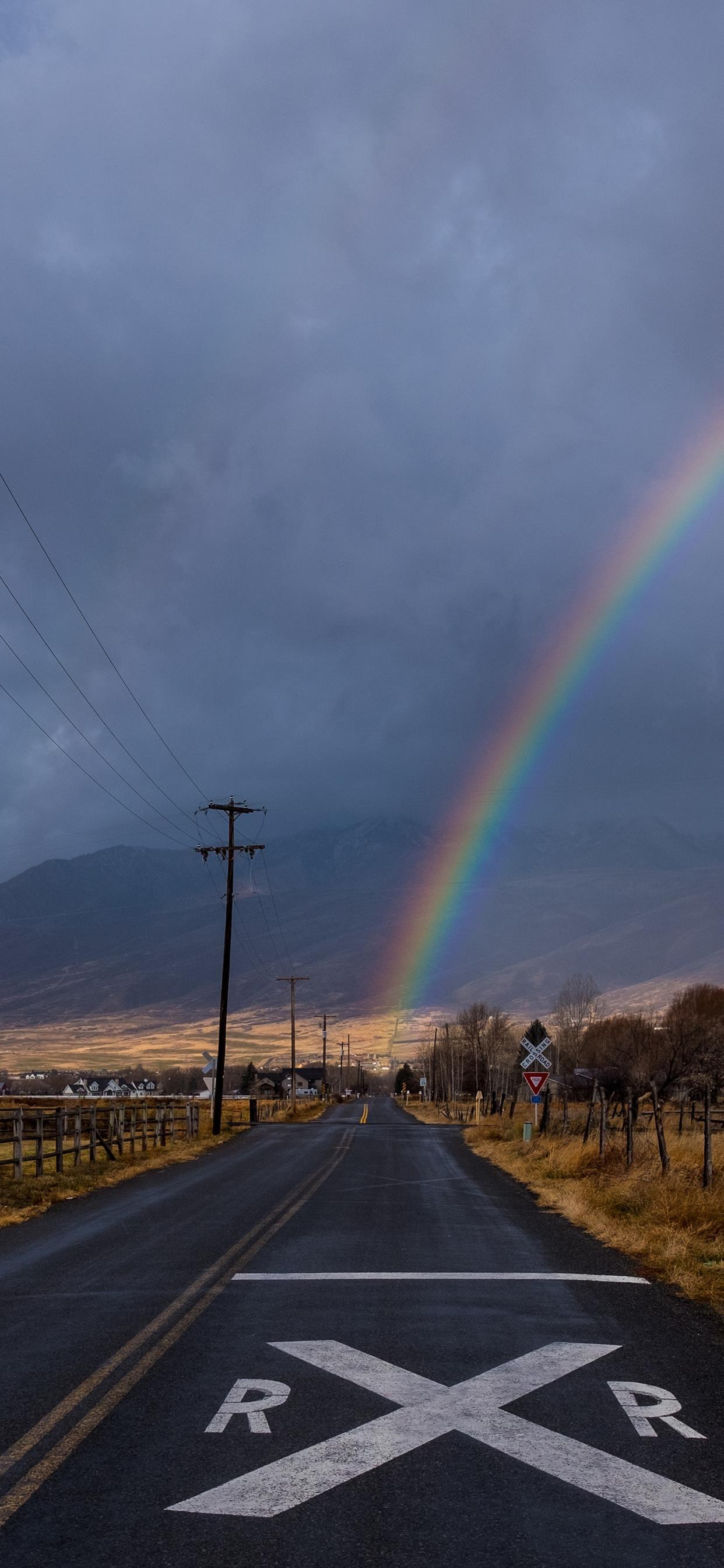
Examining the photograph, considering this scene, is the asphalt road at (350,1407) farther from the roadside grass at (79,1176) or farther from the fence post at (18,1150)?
the fence post at (18,1150)

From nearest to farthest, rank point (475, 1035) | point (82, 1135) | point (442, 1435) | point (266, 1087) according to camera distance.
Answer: point (442, 1435)
point (82, 1135)
point (475, 1035)
point (266, 1087)

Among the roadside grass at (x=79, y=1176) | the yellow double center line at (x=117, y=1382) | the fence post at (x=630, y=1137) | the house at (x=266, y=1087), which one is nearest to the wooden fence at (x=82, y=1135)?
the roadside grass at (x=79, y=1176)

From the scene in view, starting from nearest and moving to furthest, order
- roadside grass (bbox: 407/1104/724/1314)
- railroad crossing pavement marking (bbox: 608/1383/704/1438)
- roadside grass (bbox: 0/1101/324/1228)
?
railroad crossing pavement marking (bbox: 608/1383/704/1438)
roadside grass (bbox: 407/1104/724/1314)
roadside grass (bbox: 0/1101/324/1228)

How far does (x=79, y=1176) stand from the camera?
81.3 feet

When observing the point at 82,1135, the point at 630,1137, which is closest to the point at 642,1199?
the point at 630,1137

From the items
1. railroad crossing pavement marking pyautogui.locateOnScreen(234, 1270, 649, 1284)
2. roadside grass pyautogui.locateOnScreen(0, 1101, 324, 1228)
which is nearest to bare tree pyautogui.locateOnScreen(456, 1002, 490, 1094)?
roadside grass pyautogui.locateOnScreen(0, 1101, 324, 1228)

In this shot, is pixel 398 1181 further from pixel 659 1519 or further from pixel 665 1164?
pixel 659 1519

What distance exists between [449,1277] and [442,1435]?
5.96 metres

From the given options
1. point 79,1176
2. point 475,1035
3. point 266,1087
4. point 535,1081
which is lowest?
point 79,1176

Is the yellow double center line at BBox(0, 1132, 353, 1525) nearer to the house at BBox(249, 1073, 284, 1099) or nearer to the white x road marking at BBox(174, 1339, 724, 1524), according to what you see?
the white x road marking at BBox(174, 1339, 724, 1524)

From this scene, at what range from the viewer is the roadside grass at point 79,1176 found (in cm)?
2014

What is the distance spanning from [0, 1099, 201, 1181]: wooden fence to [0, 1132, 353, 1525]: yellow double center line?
33.3ft

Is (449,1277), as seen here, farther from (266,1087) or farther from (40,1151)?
(266,1087)

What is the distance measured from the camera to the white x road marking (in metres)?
5.92
